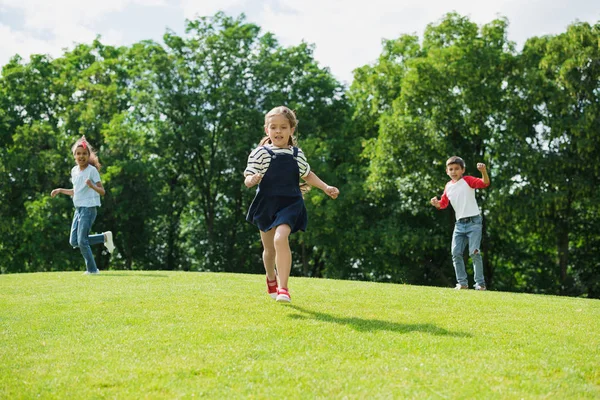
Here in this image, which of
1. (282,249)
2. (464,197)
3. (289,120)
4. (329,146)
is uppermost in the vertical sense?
(329,146)

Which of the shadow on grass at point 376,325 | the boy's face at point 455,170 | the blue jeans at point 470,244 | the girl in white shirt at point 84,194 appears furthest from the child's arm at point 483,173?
the girl in white shirt at point 84,194

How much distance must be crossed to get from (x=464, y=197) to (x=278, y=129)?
5.31 metres

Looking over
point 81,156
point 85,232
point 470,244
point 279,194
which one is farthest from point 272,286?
point 81,156

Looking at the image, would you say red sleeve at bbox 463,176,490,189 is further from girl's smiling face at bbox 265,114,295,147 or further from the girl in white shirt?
the girl in white shirt

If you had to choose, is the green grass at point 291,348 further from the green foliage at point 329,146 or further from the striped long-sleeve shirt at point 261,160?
the green foliage at point 329,146

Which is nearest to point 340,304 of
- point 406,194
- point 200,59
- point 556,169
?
point 556,169

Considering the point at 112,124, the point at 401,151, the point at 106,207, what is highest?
the point at 112,124

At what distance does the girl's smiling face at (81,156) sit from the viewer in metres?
12.0

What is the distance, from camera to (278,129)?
720cm

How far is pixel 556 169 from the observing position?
25.2 metres

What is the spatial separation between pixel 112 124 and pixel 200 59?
6704 millimetres

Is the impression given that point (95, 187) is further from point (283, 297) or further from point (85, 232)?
point (283, 297)

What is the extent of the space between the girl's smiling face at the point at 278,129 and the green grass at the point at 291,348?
1911mm

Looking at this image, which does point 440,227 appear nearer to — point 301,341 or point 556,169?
point 556,169
